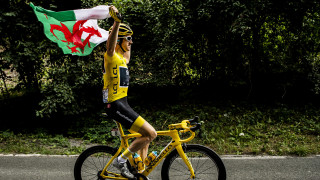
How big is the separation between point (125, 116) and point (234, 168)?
97.6 inches

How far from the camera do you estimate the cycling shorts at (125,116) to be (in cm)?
307

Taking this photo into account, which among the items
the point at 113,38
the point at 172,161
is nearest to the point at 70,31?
the point at 113,38

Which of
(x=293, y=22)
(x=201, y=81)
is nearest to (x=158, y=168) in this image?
(x=201, y=81)

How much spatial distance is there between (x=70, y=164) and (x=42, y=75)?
12.0 feet

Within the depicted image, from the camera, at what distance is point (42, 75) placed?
24.3ft

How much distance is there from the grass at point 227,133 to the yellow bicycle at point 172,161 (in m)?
1.98

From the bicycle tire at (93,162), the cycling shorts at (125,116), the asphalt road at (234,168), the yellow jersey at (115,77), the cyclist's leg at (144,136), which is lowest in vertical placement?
the asphalt road at (234,168)

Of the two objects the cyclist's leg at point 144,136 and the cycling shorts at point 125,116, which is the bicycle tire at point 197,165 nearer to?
the cyclist's leg at point 144,136

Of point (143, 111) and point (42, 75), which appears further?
point (143, 111)

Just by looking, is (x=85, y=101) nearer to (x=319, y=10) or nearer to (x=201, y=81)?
(x=201, y=81)

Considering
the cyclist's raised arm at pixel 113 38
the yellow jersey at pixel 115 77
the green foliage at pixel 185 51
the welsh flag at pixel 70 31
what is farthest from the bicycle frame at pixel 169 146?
the green foliage at pixel 185 51

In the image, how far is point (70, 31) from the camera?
365 centimetres

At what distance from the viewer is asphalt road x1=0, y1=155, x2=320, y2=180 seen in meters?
4.21

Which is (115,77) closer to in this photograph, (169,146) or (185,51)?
(169,146)
